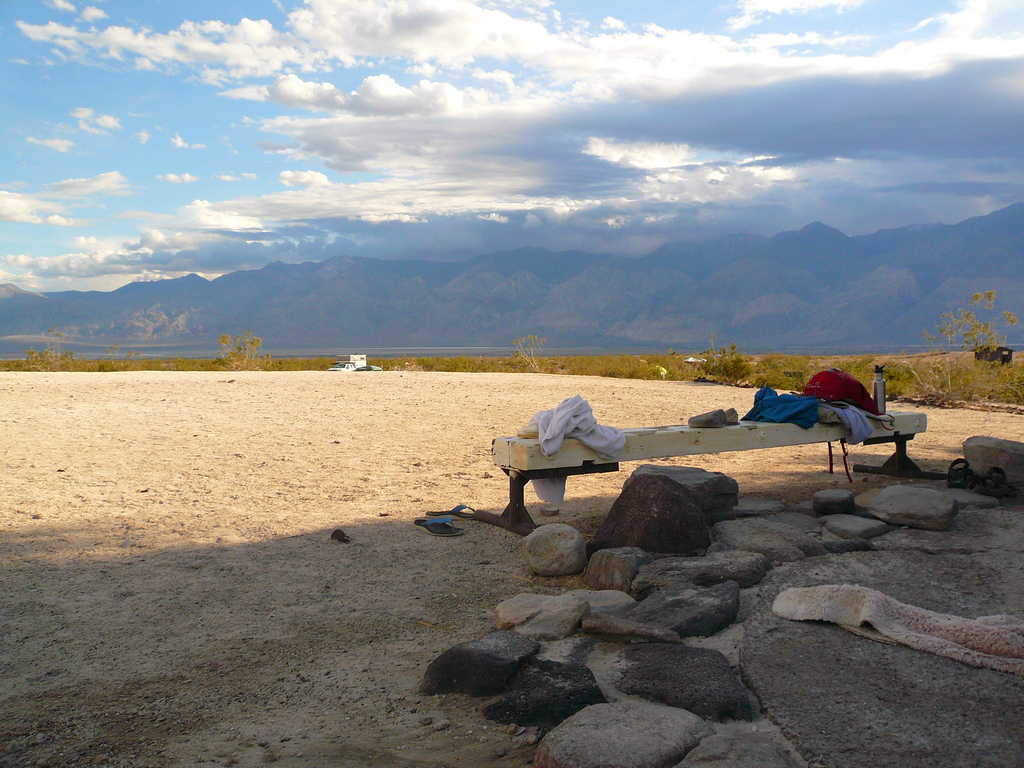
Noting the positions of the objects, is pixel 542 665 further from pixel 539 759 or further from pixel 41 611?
pixel 41 611

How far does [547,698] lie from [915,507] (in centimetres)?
329

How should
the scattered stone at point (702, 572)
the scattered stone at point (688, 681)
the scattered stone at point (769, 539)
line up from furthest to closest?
1. the scattered stone at point (769, 539)
2. the scattered stone at point (702, 572)
3. the scattered stone at point (688, 681)

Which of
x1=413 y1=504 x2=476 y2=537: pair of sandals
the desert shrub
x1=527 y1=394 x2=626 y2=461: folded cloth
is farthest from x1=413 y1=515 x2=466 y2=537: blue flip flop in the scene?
the desert shrub

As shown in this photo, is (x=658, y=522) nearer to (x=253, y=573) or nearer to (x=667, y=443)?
(x=667, y=443)

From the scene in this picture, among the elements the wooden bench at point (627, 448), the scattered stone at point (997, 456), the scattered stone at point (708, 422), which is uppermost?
the scattered stone at point (708, 422)

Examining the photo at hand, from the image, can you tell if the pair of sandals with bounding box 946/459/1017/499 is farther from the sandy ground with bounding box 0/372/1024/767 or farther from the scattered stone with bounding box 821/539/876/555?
the scattered stone with bounding box 821/539/876/555

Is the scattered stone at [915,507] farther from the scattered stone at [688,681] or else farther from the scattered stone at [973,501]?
the scattered stone at [688,681]

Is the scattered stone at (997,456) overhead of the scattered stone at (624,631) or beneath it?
overhead

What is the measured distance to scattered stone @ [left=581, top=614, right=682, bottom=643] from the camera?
3086mm

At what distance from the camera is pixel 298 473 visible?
7.00 meters

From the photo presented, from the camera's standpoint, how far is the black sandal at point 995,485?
5.32 m

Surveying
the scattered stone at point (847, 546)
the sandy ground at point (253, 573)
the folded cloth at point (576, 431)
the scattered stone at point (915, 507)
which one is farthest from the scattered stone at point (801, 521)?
the folded cloth at point (576, 431)

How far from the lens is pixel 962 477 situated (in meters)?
5.62

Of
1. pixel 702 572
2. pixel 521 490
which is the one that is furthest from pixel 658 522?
pixel 521 490
